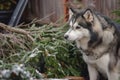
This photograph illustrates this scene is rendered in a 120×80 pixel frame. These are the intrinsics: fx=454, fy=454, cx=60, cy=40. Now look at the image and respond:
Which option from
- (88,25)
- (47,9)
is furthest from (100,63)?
(47,9)

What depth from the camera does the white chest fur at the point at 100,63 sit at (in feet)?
21.7

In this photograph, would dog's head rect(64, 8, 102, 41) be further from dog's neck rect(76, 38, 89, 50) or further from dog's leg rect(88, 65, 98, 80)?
dog's leg rect(88, 65, 98, 80)

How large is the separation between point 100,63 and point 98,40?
35 cm

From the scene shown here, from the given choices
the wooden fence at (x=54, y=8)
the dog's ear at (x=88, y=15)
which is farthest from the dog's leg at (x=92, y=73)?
the wooden fence at (x=54, y=8)

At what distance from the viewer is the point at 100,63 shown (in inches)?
263

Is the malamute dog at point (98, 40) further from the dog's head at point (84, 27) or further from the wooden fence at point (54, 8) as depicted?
the wooden fence at point (54, 8)

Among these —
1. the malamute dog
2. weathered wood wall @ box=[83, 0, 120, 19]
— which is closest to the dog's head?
the malamute dog

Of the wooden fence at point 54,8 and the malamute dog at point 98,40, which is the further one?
the wooden fence at point 54,8

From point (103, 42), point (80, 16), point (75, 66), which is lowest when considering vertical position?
point (75, 66)

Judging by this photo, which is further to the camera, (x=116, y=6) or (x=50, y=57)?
(x=116, y=6)

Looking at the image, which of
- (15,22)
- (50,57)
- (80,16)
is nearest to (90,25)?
(80,16)

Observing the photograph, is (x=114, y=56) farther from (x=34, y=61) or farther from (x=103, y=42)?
(x=34, y=61)

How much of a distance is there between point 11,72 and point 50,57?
277cm

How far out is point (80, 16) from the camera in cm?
653
